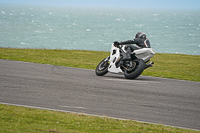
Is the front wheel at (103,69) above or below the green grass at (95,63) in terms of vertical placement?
above

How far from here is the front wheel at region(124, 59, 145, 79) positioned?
41.8 feet

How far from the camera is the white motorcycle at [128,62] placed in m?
13.0

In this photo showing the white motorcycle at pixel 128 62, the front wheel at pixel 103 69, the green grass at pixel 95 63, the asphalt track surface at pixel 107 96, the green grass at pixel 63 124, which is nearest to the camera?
the green grass at pixel 63 124

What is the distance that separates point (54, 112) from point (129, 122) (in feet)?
6.15

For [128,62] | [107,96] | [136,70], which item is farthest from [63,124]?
[128,62]

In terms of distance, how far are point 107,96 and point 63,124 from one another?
10.1ft

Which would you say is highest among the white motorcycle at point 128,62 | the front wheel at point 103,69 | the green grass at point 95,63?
the white motorcycle at point 128,62

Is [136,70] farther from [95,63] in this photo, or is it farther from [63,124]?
[95,63]

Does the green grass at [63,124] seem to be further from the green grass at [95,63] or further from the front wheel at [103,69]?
the green grass at [95,63]

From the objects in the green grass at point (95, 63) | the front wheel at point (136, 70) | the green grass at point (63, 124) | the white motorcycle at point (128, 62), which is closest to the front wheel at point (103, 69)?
the white motorcycle at point (128, 62)

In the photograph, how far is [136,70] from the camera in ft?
42.2

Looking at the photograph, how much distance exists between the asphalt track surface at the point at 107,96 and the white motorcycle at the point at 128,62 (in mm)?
411

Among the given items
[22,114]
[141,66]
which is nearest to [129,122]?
[22,114]

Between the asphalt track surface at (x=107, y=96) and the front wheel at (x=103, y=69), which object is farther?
the front wheel at (x=103, y=69)
